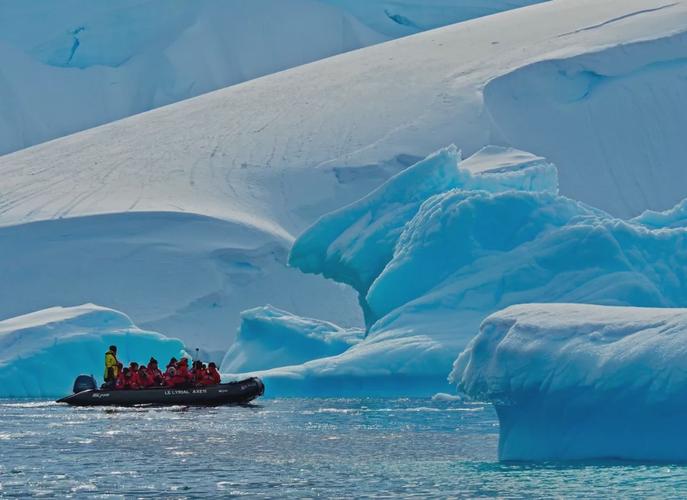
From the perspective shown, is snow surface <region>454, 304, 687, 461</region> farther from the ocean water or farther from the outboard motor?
the outboard motor

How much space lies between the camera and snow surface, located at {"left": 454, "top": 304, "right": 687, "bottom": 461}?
12.2 meters

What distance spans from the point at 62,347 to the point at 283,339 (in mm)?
4561

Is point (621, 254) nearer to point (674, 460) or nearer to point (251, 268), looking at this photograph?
point (674, 460)

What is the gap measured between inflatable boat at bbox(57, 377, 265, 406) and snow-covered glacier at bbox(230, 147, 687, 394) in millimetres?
1410

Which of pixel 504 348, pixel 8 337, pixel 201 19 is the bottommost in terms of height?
pixel 504 348

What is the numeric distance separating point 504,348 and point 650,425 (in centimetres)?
147

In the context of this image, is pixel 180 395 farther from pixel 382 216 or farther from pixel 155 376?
pixel 382 216

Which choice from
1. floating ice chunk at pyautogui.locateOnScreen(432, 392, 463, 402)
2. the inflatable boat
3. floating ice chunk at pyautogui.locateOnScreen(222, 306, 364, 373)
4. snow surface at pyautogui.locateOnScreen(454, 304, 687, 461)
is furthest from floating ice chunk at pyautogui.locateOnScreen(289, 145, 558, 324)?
snow surface at pyautogui.locateOnScreen(454, 304, 687, 461)

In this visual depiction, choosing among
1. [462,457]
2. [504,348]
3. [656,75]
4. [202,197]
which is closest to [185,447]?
[462,457]

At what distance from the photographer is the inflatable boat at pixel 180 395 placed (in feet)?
85.4

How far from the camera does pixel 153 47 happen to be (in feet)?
234

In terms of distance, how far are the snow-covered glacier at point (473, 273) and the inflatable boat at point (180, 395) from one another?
141 centimetres

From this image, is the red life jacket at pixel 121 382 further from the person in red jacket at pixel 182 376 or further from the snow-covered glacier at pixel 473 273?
the snow-covered glacier at pixel 473 273

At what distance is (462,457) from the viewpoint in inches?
618
